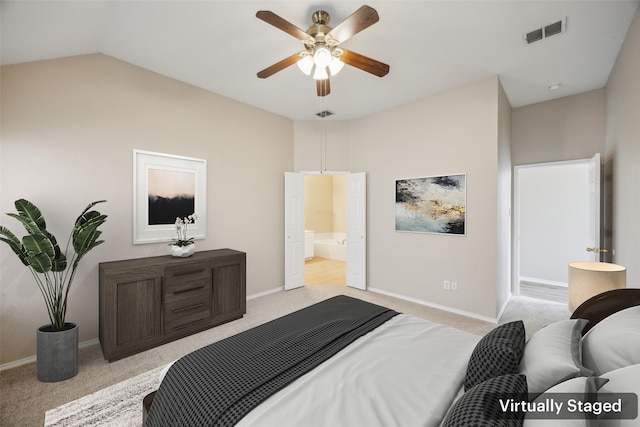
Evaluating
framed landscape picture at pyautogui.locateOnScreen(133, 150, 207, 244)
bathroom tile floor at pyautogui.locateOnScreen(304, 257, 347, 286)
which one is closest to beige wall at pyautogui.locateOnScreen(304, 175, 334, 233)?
bathroom tile floor at pyautogui.locateOnScreen(304, 257, 347, 286)

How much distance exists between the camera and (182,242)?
3258 mm

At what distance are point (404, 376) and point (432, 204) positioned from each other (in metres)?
3.10

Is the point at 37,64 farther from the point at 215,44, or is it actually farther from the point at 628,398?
the point at 628,398

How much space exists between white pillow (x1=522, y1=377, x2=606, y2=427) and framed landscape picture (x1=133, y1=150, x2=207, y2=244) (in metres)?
3.65

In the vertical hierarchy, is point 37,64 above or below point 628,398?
→ above

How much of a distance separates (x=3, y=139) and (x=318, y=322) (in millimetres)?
3144

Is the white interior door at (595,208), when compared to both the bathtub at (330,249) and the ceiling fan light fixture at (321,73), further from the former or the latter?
the bathtub at (330,249)

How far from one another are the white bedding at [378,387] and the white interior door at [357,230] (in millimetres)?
3157

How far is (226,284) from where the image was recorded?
136 inches

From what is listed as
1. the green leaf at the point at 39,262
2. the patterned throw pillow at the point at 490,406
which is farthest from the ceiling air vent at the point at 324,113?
the patterned throw pillow at the point at 490,406

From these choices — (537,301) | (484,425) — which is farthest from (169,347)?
(537,301)

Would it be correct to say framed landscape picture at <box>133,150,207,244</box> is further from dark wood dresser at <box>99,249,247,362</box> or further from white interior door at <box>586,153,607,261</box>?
white interior door at <box>586,153,607,261</box>

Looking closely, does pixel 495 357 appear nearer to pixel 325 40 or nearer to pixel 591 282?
pixel 591 282

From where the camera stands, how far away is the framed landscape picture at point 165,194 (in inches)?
127
